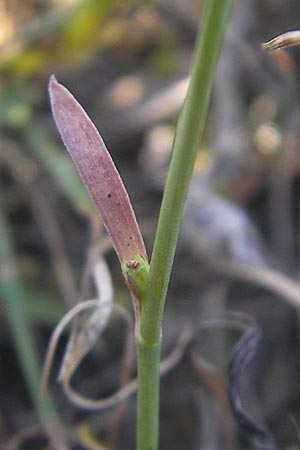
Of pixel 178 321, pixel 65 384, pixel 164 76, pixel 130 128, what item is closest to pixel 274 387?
pixel 178 321

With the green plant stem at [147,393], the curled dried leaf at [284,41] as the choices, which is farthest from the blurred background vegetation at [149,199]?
the curled dried leaf at [284,41]

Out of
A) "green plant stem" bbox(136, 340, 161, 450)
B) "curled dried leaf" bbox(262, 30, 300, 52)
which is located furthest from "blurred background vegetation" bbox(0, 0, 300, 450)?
"curled dried leaf" bbox(262, 30, 300, 52)

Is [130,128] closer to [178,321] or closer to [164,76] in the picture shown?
[164,76]

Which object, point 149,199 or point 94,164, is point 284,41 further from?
point 149,199

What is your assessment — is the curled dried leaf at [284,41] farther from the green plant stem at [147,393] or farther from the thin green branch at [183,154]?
the green plant stem at [147,393]

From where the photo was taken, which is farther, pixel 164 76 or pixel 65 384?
pixel 164 76
